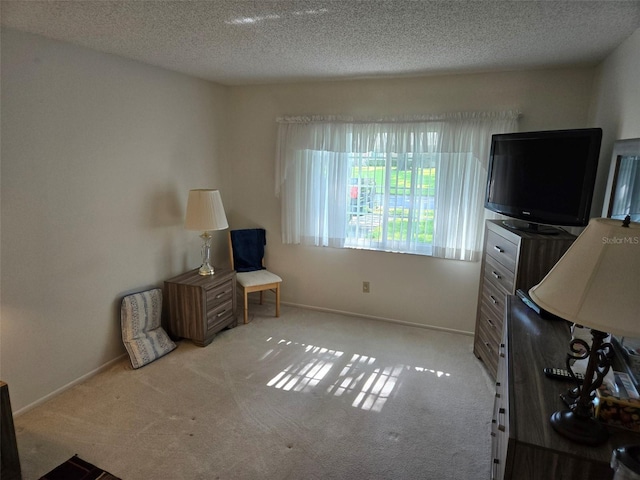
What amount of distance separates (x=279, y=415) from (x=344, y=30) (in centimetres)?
248

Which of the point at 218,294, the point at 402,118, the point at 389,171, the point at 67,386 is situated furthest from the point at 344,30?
the point at 67,386

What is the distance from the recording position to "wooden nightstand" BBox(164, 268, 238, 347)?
3250 mm

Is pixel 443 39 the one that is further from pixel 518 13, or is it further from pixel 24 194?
pixel 24 194

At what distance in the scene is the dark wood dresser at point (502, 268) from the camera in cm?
232

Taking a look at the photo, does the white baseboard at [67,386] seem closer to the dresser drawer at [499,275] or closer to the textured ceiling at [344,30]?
the textured ceiling at [344,30]

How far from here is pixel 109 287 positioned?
292cm

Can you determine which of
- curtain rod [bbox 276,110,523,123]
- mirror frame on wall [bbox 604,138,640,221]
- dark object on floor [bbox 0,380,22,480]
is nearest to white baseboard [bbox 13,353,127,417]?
dark object on floor [bbox 0,380,22,480]

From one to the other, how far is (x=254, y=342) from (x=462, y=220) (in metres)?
2.25

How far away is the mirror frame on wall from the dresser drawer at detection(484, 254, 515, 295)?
2.23ft

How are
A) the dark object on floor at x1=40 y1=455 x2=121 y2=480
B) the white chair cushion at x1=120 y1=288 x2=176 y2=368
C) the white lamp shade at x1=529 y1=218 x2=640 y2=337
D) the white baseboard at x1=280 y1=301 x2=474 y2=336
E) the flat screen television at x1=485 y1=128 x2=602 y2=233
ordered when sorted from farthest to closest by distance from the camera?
1. the white baseboard at x1=280 y1=301 x2=474 y2=336
2. the white chair cushion at x1=120 y1=288 x2=176 y2=368
3. the flat screen television at x1=485 y1=128 x2=602 y2=233
4. the dark object on floor at x1=40 y1=455 x2=121 y2=480
5. the white lamp shade at x1=529 y1=218 x2=640 y2=337

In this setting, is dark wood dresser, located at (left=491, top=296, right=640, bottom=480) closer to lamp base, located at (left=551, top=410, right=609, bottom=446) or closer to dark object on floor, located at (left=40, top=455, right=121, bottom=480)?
lamp base, located at (left=551, top=410, right=609, bottom=446)

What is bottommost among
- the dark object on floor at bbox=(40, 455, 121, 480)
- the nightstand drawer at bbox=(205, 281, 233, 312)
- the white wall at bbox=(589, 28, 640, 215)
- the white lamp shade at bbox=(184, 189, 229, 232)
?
the dark object on floor at bbox=(40, 455, 121, 480)

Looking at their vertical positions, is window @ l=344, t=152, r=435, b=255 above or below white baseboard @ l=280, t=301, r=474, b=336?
above

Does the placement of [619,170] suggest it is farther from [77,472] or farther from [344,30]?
[77,472]
